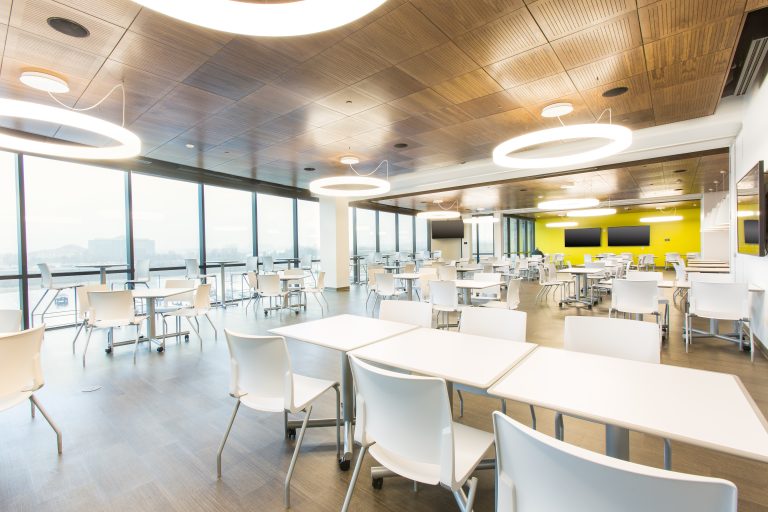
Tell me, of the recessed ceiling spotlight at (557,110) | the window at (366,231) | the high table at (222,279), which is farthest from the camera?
the window at (366,231)

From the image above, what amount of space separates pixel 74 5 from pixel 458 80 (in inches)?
129

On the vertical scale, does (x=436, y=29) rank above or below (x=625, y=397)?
above

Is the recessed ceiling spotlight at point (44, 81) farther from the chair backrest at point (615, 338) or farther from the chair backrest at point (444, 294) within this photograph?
the chair backrest at point (615, 338)

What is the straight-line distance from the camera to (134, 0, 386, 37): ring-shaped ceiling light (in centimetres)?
164

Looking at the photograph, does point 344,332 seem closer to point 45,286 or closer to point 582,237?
point 45,286

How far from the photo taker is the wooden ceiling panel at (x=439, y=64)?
3.27m

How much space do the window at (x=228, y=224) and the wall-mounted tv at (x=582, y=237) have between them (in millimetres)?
18868

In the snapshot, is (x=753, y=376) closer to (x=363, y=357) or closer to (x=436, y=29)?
(x=363, y=357)

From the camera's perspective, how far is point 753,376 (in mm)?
3572

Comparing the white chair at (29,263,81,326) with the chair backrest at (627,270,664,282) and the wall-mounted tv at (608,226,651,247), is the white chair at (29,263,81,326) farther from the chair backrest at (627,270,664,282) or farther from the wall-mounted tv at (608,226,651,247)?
the wall-mounted tv at (608,226,651,247)

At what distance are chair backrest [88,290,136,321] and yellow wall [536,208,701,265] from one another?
21.6m

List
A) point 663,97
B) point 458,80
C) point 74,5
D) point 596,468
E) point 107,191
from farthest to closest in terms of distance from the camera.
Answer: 1. point 107,191
2. point 663,97
3. point 458,80
4. point 74,5
5. point 596,468

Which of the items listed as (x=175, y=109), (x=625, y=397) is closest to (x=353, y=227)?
(x=175, y=109)

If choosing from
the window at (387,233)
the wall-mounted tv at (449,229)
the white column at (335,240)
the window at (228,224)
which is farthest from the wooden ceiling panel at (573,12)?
the wall-mounted tv at (449,229)
